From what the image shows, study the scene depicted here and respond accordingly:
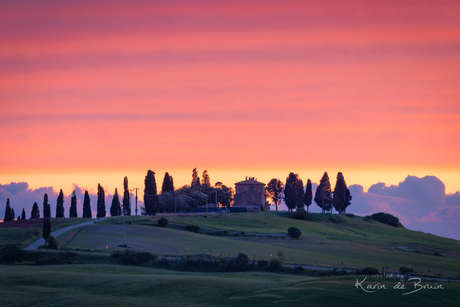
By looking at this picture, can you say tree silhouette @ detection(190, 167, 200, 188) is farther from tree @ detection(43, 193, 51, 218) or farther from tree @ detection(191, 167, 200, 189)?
tree @ detection(43, 193, 51, 218)

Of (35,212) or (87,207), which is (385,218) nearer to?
(87,207)

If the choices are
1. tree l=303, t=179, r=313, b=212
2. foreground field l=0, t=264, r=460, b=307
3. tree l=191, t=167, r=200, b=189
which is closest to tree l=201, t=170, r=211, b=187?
tree l=191, t=167, r=200, b=189

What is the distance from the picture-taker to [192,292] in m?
33.4

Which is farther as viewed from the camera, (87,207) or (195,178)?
(195,178)

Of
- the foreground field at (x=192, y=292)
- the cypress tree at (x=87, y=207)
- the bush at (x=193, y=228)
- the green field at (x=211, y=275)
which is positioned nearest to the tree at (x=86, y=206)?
the cypress tree at (x=87, y=207)

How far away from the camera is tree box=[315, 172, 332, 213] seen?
137 m

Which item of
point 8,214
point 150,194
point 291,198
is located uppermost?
point 150,194

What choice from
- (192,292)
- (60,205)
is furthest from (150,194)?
(192,292)

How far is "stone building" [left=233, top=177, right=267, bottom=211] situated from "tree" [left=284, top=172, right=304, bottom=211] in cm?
799

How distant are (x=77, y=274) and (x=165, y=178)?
9526 cm

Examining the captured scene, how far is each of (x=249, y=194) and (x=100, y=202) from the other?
45617mm

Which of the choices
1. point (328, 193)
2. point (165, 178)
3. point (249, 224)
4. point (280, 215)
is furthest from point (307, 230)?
point (165, 178)

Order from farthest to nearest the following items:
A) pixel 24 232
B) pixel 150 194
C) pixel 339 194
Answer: pixel 339 194
pixel 150 194
pixel 24 232

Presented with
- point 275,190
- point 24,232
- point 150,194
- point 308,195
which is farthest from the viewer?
point 275,190
